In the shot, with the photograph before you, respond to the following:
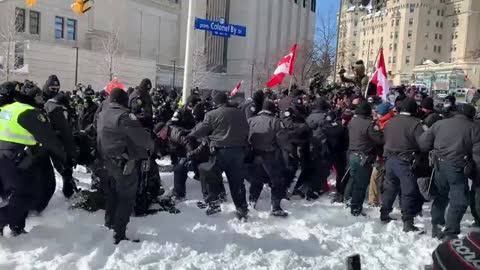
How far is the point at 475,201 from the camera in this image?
7.64 m

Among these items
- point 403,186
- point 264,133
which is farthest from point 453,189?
point 264,133

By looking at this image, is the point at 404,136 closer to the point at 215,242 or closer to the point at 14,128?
the point at 215,242

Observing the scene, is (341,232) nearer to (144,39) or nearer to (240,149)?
(240,149)

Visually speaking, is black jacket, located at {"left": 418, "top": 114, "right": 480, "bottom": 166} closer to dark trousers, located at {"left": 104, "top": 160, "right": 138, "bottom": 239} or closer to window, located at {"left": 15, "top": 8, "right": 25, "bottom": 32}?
dark trousers, located at {"left": 104, "top": 160, "right": 138, "bottom": 239}

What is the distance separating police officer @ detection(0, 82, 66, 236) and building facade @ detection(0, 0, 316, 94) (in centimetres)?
3110

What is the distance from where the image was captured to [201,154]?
744cm

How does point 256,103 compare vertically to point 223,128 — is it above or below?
above

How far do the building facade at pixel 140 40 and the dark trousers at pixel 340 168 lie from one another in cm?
2839

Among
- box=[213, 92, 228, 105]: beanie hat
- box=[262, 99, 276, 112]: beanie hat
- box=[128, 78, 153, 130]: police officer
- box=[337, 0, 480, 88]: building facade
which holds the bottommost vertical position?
box=[128, 78, 153, 130]: police officer

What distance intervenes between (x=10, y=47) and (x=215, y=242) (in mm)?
39691

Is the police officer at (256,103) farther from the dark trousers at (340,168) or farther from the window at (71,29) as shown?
the window at (71,29)

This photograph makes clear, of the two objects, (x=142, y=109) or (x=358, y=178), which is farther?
(x=358, y=178)

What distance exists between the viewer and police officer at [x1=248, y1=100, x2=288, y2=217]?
24.8 ft

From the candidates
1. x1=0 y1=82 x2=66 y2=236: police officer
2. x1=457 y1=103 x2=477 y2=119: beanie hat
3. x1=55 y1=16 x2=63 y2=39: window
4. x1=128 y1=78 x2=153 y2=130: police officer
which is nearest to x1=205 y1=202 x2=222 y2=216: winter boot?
x1=128 y1=78 x2=153 y2=130: police officer
